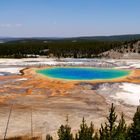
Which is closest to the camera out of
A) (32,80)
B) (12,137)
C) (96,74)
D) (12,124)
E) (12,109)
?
(12,137)

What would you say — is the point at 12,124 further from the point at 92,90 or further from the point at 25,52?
the point at 25,52

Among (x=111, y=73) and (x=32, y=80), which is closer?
(x=32, y=80)

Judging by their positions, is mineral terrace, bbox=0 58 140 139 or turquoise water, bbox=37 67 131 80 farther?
turquoise water, bbox=37 67 131 80

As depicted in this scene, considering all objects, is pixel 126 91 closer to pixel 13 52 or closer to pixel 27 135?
pixel 27 135

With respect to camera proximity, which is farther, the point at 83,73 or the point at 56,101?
the point at 83,73

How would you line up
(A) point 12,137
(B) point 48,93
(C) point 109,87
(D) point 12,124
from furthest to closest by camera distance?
1. (C) point 109,87
2. (B) point 48,93
3. (D) point 12,124
4. (A) point 12,137

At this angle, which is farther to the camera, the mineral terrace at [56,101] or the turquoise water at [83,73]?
the turquoise water at [83,73]

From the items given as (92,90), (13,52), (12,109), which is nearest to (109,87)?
(92,90)

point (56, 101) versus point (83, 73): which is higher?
point (56, 101)
